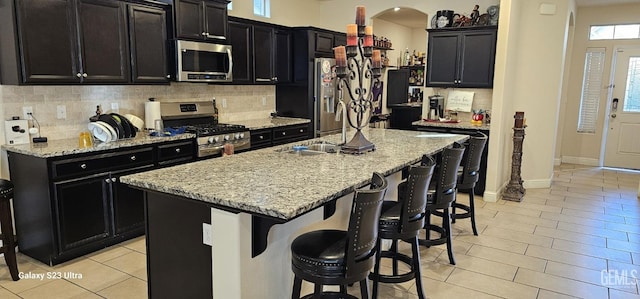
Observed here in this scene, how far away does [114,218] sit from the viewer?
143 inches

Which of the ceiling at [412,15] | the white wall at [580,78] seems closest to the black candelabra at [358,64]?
the ceiling at [412,15]

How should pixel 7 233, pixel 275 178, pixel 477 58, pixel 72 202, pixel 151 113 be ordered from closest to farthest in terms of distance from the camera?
pixel 275 178 < pixel 7 233 < pixel 72 202 < pixel 151 113 < pixel 477 58

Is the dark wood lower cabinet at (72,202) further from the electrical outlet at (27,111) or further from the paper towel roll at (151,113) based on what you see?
the paper towel roll at (151,113)

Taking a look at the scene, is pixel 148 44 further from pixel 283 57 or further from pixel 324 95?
pixel 324 95

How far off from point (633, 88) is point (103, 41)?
320 inches

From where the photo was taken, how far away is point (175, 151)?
410 centimetres

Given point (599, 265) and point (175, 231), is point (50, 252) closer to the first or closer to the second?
point (175, 231)

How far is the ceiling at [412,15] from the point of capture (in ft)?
22.4

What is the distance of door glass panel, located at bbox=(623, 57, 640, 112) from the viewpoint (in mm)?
7125

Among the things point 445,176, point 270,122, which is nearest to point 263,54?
point 270,122

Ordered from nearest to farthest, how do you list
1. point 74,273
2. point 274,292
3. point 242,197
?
point 242,197 < point 274,292 < point 74,273

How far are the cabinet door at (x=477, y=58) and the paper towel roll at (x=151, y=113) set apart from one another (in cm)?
394

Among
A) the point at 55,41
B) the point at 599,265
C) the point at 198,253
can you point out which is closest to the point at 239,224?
the point at 198,253

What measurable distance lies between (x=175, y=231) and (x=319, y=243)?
0.78 meters
